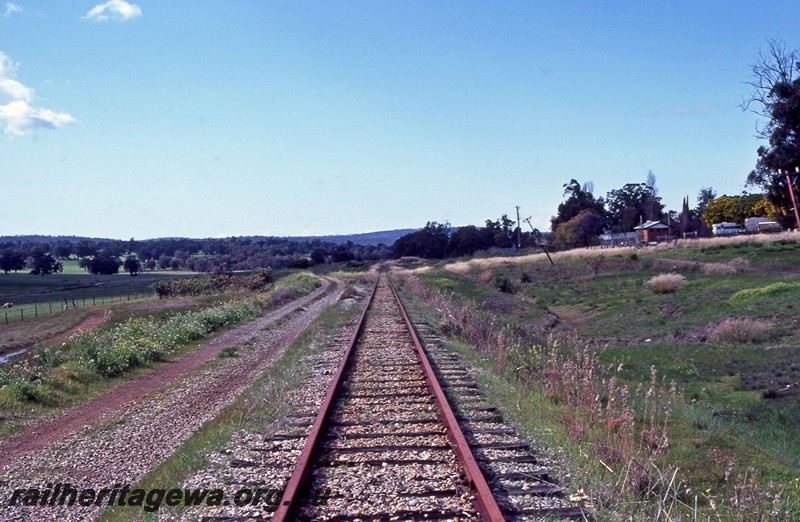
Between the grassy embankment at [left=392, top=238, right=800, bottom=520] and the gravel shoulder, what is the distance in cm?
457

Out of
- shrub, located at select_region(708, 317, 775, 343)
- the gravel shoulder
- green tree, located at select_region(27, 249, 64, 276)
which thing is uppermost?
green tree, located at select_region(27, 249, 64, 276)

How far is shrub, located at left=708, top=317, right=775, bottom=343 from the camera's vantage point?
20.2 metres

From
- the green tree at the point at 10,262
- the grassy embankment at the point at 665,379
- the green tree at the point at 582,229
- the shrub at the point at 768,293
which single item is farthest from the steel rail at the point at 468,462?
the green tree at the point at 10,262

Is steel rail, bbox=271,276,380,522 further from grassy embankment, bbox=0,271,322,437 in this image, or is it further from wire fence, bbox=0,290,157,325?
wire fence, bbox=0,290,157,325

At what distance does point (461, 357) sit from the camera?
47.4 ft

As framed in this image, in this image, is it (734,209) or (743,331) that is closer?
(743,331)

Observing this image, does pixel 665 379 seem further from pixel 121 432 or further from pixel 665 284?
pixel 665 284

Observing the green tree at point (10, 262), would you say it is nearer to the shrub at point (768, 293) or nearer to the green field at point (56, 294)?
the green field at point (56, 294)

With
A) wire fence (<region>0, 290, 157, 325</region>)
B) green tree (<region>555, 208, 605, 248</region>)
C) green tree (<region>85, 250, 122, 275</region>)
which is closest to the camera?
wire fence (<region>0, 290, 157, 325</region>)

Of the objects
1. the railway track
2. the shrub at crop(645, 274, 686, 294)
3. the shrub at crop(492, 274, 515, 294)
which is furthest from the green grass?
the shrub at crop(492, 274, 515, 294)

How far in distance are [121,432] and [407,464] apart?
17.1 feet

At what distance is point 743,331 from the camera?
2041cm

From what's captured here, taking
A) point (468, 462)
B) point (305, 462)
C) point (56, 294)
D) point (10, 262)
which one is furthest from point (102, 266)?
point (468, 462)

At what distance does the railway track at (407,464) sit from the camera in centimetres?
549
